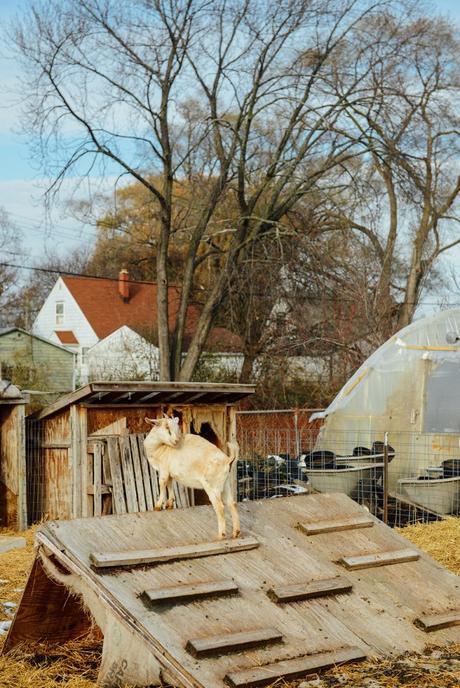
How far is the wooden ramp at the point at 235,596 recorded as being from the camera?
5.16 metres

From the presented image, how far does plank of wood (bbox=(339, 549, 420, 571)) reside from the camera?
6539 mm

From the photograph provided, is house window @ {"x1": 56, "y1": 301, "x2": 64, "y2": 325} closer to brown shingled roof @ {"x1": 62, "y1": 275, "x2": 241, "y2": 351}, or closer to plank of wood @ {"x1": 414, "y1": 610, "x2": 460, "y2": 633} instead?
brown shingled roof @ {"x1": 62, "y1": 275, "x2": 241, "y2": 351}

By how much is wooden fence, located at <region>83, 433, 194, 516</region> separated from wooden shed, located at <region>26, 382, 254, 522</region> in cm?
1

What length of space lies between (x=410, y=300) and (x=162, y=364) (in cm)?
1045

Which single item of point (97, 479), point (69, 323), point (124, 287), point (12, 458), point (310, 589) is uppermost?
point (124, 287)

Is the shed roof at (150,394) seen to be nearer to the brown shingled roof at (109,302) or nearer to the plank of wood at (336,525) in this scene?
the plank of wood at (336,525)

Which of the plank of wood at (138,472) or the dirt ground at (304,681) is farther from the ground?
the plank of wood at (138,472)

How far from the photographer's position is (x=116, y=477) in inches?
454

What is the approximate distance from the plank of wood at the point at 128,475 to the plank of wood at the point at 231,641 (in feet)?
20.1

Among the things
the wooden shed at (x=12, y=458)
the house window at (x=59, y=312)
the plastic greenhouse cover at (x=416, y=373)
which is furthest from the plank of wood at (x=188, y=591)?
the house window at (x=59, y=312)

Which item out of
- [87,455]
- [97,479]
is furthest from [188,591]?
[87,455]

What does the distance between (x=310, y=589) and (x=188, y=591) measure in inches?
35.3

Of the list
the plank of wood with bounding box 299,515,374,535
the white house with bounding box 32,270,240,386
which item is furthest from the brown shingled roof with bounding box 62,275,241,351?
the plank of wood with bounding box 299,515,374,535

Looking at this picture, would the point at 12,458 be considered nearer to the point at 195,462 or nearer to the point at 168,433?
the point at 168,433
